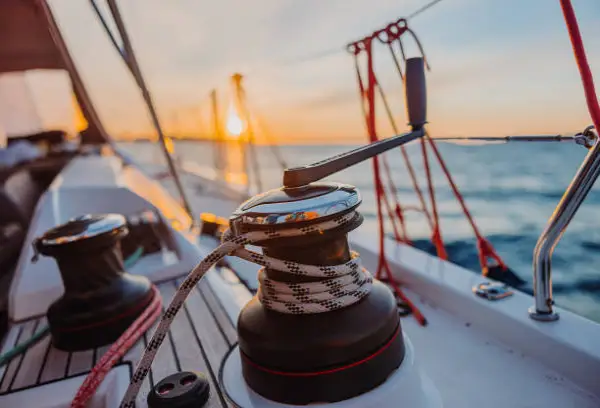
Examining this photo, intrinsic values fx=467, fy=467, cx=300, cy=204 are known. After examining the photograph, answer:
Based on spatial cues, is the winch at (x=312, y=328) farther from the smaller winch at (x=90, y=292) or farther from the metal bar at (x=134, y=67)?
the metal bar at (x=134, y=67)

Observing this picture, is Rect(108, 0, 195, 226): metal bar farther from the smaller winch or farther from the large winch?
the large winch

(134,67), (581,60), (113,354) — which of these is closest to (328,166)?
(581,60)

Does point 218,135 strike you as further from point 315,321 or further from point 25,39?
point 315,321

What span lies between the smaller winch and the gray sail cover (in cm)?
261

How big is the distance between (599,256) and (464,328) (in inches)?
164

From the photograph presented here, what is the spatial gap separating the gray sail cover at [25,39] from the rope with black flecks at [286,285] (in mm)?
3158

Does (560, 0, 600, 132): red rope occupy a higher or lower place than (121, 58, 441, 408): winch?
higher

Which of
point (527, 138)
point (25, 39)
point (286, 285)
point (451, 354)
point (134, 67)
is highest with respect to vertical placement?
point (25, 39)

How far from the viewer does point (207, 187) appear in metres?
5.36

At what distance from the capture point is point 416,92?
2.89ft

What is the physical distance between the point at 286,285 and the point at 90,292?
2.32ft

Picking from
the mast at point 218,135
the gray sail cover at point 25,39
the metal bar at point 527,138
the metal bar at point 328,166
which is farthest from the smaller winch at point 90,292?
the mast at point 218,135

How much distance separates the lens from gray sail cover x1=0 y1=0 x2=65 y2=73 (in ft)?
11.6

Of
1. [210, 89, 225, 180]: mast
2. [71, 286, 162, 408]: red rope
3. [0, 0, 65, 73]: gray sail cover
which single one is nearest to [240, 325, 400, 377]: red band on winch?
[71, 286, 162, 408]: red rope
